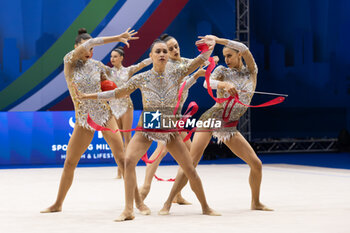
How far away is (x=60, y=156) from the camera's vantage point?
11.7 meters

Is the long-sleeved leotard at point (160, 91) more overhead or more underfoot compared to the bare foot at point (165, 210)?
more overhead

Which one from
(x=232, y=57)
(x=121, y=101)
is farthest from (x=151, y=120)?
(x=121, y=101)

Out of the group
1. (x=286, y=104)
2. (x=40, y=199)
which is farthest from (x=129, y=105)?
(x=286, y=104)

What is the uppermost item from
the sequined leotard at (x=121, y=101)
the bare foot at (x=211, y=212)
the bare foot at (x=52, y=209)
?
the sequined leotard at (x=121, y=101)

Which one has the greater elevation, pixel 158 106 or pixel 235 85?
pixel 235 85

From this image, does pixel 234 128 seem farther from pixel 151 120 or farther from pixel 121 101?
pixel 121 101

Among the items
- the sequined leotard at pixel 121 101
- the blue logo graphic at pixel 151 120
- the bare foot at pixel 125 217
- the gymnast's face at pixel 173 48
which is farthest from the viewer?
the sequined leotard at pixel 121 101

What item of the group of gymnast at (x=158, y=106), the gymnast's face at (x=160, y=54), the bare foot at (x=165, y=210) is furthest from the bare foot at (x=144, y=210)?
the gymnast's face at (x=160, y=54)

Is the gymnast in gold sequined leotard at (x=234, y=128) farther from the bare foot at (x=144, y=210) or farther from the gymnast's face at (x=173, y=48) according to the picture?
the gymnast's face at (x=173, y=48)

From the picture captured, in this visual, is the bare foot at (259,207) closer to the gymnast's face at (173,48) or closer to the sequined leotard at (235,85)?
the sequined leotard at (235,85)

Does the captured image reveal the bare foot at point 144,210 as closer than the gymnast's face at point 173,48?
Yes

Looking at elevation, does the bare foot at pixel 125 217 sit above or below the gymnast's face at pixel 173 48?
below

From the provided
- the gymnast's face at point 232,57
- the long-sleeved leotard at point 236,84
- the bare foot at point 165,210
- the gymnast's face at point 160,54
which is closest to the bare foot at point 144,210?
the bare foot at point 165,210

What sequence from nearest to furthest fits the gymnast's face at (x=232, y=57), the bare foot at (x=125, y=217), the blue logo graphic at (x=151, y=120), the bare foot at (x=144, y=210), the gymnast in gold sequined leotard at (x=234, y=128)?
1. the bare foot at (x=125, y=217)
2. the blue logo graphic at (x=151, y=120)
3. the bare foot at (x=144, y=210)
4. the gymnast in gold sequined leotard at (x=234, y=128)
5. the gymnast's face at (x=232, y=57)
